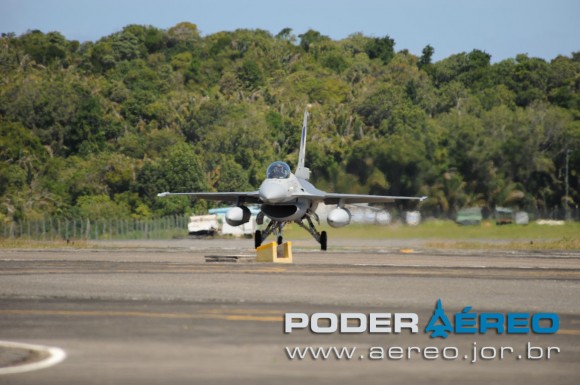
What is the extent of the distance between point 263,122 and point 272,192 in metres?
79.0

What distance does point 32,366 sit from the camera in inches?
421

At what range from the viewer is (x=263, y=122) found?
117500 millimetres

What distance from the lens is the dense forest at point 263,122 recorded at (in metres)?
69.9

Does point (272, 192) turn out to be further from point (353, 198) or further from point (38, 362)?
point (38, 362)

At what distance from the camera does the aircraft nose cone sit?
128 ft

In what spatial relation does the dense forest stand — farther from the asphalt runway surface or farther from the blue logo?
the blue logo

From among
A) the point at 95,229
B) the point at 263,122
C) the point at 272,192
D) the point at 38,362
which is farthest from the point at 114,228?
the point at 38,362

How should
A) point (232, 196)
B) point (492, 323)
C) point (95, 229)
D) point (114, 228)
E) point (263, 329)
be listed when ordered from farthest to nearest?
1. point (114, 228)
2. point (95, 229)
3. point (232, 196)
4. point (492, 323)
5. point (263, 329)

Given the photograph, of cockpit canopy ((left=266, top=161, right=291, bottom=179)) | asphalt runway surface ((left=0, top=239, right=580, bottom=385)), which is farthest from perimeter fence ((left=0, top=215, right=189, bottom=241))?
asphalt runway surface ((left=0, top=239, right=580, bottom=385))

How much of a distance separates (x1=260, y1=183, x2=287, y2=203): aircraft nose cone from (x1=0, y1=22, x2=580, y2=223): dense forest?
64.8ft

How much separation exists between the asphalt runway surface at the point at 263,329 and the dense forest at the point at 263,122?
36718 mm

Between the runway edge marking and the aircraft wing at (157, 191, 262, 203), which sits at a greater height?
the aircraft wing at (157, 191, 262, 203)

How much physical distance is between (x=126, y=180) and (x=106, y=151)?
75.5 ft

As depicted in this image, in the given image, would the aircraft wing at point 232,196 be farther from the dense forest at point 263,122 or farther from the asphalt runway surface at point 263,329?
the asphalt runway surface at point 263,329
